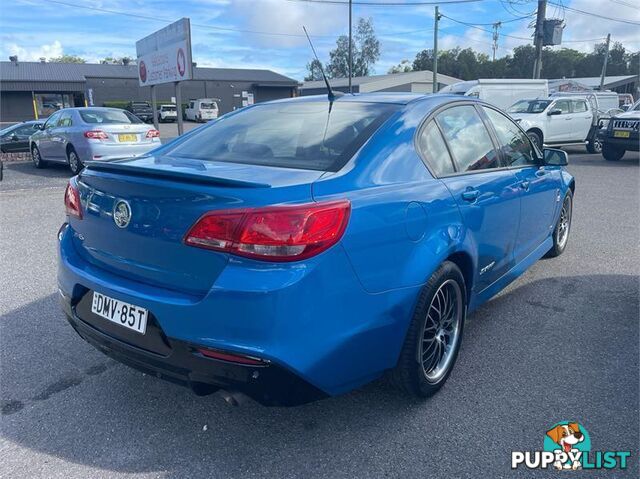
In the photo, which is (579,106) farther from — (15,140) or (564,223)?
(15,140)

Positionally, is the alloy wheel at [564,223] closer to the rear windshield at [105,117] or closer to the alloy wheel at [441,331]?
the alloy wheel at [441,331]

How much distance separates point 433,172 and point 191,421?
1805 millimetres

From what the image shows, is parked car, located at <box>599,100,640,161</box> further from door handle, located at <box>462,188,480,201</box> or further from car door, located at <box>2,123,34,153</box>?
car door, located at <box>2,123,34,153</box>

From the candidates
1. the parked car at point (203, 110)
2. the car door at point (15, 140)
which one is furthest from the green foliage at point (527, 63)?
the car door at point (15, 140)

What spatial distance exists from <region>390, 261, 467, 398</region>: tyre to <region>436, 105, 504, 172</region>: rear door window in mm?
737

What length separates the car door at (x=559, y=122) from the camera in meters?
15.6

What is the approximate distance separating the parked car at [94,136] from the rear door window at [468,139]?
26.7 ft

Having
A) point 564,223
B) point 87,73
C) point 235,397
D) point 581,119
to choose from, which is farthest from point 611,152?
point 87,73

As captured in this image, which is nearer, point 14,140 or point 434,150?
point 434,150

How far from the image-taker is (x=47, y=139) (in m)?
12.3

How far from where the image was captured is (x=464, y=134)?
3322mm

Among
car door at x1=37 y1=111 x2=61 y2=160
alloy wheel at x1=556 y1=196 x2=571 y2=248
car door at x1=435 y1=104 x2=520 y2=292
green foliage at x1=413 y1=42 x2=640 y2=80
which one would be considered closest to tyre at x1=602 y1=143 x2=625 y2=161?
alloy wheel at x1=556 y1=196 x2=571 y2=248

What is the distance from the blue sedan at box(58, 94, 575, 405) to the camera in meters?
2.03

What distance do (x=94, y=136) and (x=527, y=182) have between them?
9446mm
